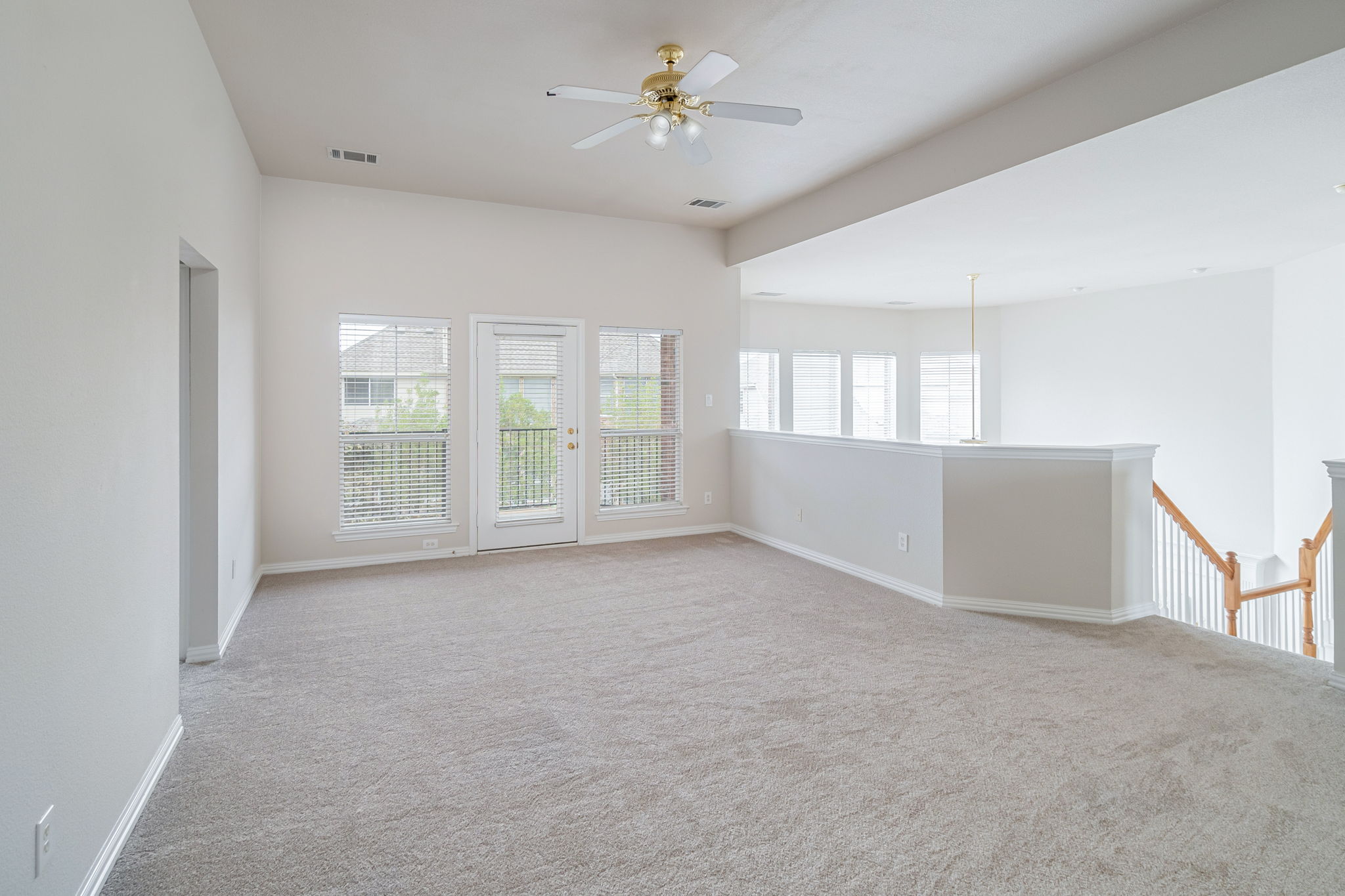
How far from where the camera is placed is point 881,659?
3.40 metres

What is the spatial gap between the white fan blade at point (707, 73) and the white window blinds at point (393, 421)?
3.26 meters

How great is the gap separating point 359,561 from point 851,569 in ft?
12.3

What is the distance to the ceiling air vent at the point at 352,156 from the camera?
4.48m

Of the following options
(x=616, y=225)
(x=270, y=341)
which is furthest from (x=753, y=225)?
(x=270, y=341)

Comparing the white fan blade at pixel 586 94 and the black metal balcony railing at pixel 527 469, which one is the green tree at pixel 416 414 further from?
the white fan blade at pixel 586 94

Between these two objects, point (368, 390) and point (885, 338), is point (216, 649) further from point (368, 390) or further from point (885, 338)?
point (885, 338)

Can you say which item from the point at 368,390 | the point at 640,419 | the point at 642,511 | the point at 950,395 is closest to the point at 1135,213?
the point at 640,419

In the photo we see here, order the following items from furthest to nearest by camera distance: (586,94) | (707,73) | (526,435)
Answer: (526,435) → (586,94) → (707,73)

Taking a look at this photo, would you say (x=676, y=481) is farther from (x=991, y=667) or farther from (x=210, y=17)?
(x=210, y=17)

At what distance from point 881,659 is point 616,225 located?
172 inches

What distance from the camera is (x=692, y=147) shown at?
3457 millimetres

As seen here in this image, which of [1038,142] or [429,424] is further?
[429,424]

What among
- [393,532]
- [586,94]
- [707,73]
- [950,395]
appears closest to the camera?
[707,73]

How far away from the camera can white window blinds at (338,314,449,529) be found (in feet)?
17.4
